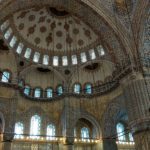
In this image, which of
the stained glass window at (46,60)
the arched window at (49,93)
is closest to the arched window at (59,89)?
the arched window at (49,93)

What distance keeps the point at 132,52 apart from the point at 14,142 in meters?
11.7

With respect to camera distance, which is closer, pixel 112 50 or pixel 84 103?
pixel 112 50

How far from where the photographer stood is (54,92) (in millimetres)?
20359

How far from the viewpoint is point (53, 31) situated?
840 inches

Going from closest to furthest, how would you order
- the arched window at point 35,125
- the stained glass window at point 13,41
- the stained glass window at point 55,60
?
1. the stained glass window at point 13,41
2. the arched window at point 35,125
3. the stained glass window at point 55,60

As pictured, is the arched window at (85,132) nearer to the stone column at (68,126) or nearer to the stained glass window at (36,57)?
the stone column at (68,126)

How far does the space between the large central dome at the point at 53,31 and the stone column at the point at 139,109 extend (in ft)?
25.9

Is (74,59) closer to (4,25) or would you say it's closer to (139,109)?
(4,25)

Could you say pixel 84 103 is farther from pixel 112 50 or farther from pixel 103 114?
pixel 112 50

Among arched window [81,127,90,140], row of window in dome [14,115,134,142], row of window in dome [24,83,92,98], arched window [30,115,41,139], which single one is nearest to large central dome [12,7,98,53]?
row of window in dome [24,83,92,98]

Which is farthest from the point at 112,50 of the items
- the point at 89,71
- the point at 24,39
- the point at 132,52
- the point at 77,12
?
the point at 24,39

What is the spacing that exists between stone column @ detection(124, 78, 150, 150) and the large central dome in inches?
311

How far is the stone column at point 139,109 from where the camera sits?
12.7 m

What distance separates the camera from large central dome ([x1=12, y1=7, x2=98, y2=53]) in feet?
65.4
